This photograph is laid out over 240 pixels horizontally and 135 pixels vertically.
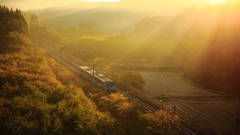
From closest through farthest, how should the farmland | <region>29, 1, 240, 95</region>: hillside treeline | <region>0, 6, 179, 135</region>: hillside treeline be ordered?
<region>0, 6, 179, 135</region>: hillside treeline → the farmland → <region>29, 1, 240, 95</region>: hillside treeline

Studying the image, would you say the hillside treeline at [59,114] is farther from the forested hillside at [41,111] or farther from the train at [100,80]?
the train at [100,80]

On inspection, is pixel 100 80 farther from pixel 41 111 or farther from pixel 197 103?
pixel 197 103

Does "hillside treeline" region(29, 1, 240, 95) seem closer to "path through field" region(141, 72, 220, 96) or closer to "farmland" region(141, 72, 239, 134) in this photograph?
"path through field" region(141, 72, 220, 96)

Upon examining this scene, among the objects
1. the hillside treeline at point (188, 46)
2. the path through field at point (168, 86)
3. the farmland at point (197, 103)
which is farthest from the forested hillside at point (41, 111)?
the hillside treeline at point (188, 46)

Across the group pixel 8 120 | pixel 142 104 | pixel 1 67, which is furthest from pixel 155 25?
pixel 8 120

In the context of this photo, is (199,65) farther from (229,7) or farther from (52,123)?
(52,123)

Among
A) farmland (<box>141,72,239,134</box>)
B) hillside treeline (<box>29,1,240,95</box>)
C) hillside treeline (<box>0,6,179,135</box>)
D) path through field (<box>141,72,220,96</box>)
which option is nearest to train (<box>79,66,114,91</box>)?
hillside treeline (<box>0,6,179,135</box>)

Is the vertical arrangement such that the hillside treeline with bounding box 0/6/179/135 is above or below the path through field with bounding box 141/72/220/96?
above

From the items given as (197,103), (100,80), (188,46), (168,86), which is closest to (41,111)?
(100,80)
